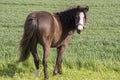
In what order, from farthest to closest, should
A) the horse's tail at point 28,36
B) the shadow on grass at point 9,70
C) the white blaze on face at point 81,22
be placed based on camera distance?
the shadow on grass at point 9,70
the white blaze on face at point 81,22
the horse's tail at point 28,36

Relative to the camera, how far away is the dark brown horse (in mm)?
8523

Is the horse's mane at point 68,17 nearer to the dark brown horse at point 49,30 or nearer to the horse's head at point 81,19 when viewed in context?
the dark brown horse at point 49,30

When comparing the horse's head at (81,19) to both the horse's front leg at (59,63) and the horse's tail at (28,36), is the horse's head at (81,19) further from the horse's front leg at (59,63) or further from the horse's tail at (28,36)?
the horse's tail at (28,36)

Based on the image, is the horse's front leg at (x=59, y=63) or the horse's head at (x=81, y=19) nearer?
the horse's head at (x=81, y=19)

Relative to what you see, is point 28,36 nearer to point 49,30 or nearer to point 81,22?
point 49,30

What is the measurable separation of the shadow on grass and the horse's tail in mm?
740

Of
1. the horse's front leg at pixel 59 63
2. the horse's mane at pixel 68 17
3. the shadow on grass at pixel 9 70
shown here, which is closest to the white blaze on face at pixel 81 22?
the horse's mane at pixel 68 17

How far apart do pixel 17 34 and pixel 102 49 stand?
14.2ft

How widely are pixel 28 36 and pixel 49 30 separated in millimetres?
530

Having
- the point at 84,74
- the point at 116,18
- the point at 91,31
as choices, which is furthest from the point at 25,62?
the point at 116,18

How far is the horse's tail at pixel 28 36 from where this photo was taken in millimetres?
8516

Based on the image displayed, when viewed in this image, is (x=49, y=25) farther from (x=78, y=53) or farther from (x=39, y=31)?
(x=78, y=53)

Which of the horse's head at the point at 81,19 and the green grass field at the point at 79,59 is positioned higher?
the horse's head at the point at 81,19

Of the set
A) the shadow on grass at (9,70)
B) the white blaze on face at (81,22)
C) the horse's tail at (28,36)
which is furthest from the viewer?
the shadow on grass at (9,70)
